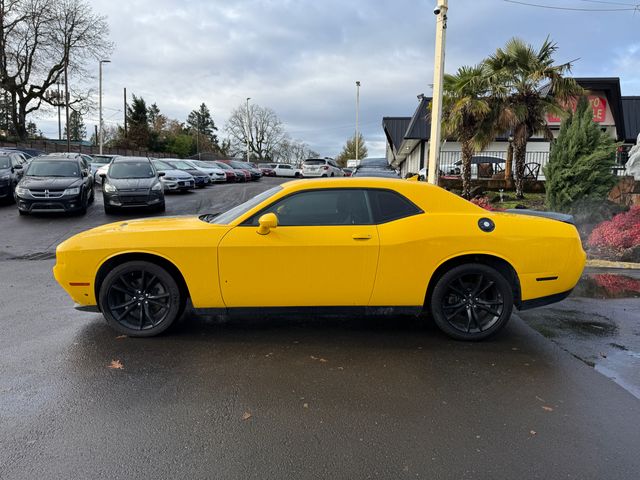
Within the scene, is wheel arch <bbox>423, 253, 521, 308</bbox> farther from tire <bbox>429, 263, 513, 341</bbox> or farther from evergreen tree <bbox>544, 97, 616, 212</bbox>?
evergreen tree <bbox>544, 97, 616, 212</bbox>

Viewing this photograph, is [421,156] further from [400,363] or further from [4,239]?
[400,363]

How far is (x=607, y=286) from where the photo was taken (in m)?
6.79

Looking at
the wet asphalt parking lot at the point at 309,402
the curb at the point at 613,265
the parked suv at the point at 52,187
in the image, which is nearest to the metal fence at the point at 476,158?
the curb at the point at 613,265

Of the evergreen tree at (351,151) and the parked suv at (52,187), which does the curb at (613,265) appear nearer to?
the parked suv at (52,187)

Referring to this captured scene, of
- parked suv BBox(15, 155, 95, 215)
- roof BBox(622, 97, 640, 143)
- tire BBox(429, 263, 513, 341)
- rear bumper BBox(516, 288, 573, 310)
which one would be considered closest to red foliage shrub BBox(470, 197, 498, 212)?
rear bumper BBox(516, 288, 573, 310)

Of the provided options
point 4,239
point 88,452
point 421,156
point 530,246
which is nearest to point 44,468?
point 88,452

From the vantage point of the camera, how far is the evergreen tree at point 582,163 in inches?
410

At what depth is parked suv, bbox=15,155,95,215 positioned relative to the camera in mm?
12773

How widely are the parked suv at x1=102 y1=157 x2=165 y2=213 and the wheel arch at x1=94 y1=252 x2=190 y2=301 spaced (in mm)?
9743

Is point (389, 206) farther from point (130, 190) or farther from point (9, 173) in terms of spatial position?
point (9, 173)

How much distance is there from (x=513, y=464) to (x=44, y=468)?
2.62 meters

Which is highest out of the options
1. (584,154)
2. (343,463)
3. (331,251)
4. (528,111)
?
(528,111)

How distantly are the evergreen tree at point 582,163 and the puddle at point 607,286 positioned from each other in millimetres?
3598

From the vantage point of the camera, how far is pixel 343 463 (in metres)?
2.66
